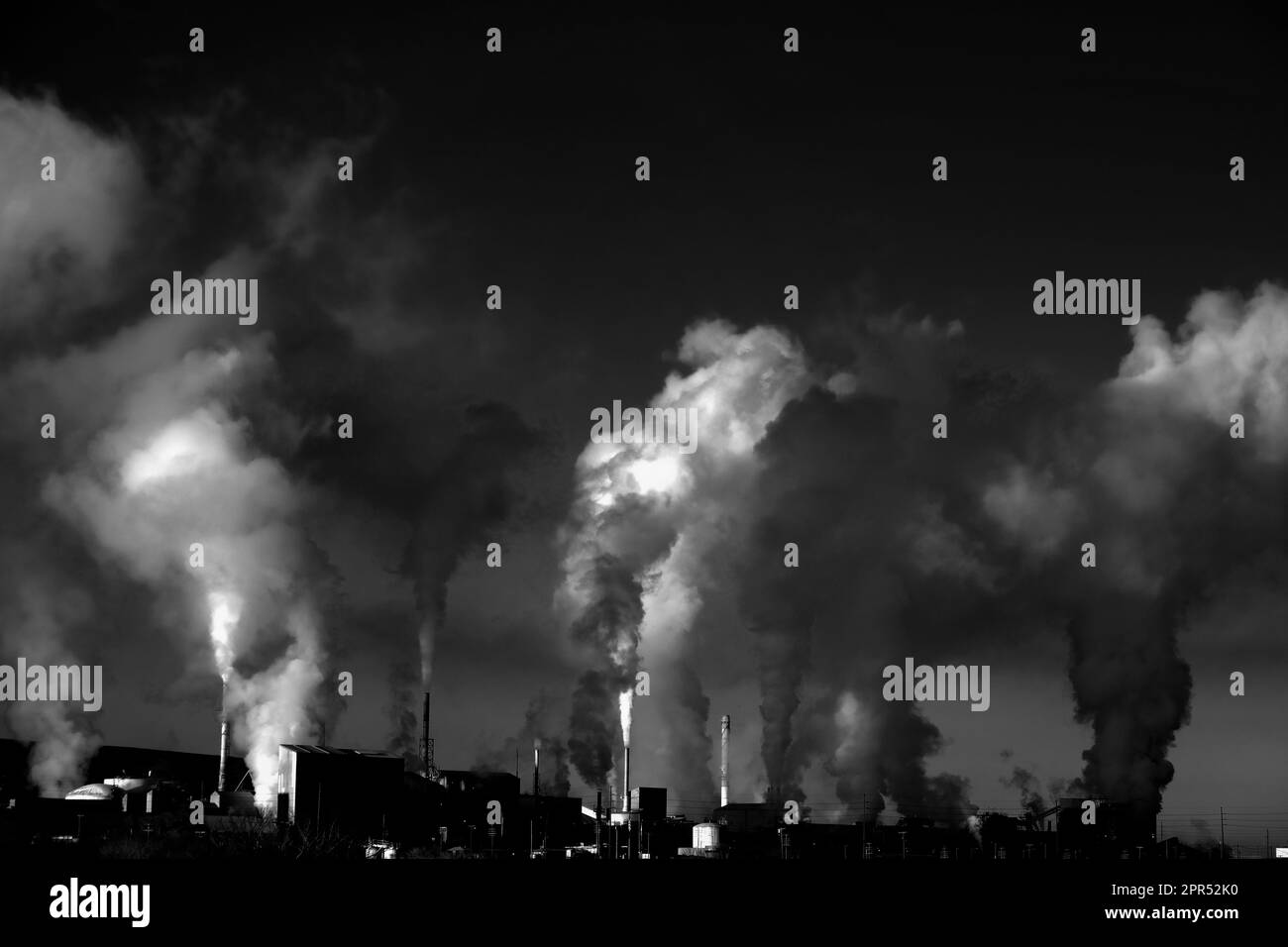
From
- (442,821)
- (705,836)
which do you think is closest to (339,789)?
(442,821)

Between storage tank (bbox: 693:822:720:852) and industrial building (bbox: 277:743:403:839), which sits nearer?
industrial building (bbox: 277:743:403:839)

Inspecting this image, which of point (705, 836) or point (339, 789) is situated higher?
point (339, 789)

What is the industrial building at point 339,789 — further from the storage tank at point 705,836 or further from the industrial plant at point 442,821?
the storage tank at point 705,836

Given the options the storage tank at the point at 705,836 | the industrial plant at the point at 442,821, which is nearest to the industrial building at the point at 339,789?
the industrial plant at the point at 442,821

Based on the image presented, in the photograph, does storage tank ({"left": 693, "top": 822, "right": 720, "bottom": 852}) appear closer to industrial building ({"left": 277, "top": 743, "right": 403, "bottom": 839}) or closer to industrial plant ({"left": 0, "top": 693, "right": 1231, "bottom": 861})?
industrial plant ({"left": 0, "top": 693, "right": 1231, "bottom": 861})

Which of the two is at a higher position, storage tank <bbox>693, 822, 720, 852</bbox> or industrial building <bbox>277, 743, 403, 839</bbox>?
industrial building <bbox>277, 743, 403, 839</bbox>

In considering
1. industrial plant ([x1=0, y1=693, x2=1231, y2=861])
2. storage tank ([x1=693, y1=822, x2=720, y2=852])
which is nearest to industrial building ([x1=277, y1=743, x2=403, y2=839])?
industrial plant ([x1=0, y1=693, x2=1231, y2=861])

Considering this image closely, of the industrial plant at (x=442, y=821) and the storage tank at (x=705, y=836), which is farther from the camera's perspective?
the storage tank at (x=705, y=836)

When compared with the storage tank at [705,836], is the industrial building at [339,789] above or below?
above

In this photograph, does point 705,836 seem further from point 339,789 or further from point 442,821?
→ point 339,789
